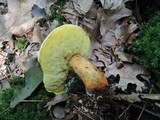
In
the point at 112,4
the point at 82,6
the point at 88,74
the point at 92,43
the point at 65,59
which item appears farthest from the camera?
the point at 82,6

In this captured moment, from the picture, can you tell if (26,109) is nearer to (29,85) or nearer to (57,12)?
(29,85)

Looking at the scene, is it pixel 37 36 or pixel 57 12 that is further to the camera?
pixel 57 12

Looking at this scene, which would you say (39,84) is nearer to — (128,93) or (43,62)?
(43,62)

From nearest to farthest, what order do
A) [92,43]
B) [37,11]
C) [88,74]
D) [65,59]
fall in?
[88,74]
[65,59]
[92,43]
[37,11]

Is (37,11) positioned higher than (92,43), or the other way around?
(37,11)

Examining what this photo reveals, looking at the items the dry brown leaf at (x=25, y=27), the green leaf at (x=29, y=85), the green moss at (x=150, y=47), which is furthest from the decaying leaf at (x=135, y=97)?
the dry brown leaf at (x=25, y=27)

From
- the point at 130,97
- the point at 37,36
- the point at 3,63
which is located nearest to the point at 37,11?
the point at 37,36

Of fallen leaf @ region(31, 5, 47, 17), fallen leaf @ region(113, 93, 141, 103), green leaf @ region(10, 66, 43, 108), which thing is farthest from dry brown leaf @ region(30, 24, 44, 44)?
fallen leaf @ region(113, 93, 141, 103)
